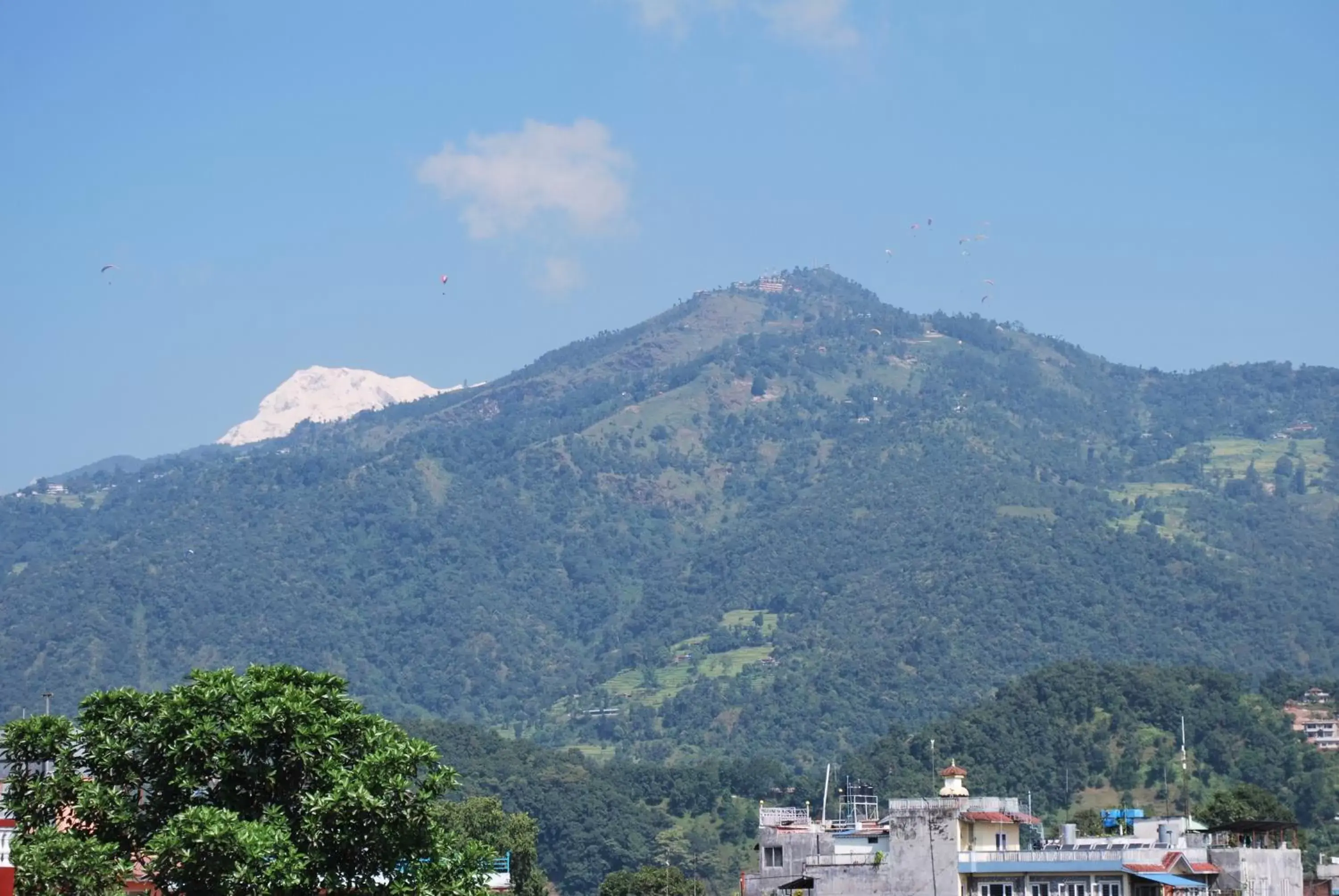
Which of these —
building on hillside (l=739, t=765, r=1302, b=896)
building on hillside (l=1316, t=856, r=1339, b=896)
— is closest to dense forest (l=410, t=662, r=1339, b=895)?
building on hillside (l=1316, t=856, r=1339, b=896)

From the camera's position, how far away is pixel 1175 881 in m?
60.0

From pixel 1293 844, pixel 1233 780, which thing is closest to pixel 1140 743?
pixel 1233 780

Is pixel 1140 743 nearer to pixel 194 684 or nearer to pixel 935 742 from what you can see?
pixel 935 742

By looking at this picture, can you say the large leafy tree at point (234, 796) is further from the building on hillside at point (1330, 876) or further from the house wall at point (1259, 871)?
the building on hillside at point (1330, 876)

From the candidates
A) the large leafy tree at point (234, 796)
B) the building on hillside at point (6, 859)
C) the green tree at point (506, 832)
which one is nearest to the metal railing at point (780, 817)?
the building on hillside at point (6, 859)

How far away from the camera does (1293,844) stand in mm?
83688

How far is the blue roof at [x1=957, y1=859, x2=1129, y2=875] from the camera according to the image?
58.2 m

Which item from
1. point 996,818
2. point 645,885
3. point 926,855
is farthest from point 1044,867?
point 645,885

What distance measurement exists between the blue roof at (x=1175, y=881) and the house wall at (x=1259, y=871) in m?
2.30

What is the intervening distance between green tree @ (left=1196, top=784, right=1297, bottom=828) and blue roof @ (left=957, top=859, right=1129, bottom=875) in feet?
164

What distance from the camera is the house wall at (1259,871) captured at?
64125 mm

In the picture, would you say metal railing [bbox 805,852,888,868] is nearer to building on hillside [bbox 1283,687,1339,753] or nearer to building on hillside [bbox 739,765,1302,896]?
building on hillside [bbox 739,765,1302,896]

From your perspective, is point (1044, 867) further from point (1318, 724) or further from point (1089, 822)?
point (1318, 724)

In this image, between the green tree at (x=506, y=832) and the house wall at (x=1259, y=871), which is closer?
the house wall at (x=1259, y=871)
